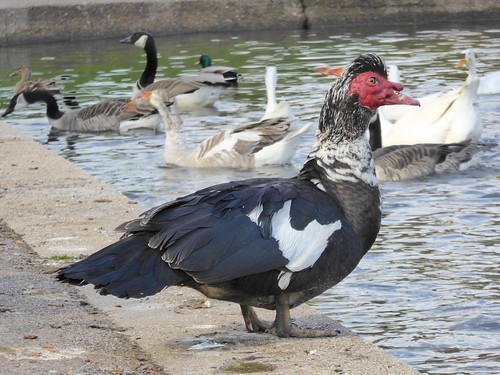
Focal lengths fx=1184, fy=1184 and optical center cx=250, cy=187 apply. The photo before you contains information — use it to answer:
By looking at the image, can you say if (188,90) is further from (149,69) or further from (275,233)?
(275,233)

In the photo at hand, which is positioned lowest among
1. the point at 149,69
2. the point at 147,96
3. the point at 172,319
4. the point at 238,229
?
the point at 149,69

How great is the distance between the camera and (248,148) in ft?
38.9

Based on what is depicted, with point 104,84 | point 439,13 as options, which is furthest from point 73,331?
point 439,13

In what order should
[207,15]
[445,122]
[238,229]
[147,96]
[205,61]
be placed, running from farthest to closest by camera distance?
[207,15]
[205,61]
[147,96]
[445,122]
[238,229]

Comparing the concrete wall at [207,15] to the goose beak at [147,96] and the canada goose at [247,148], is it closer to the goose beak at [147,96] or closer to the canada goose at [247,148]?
the goose beak at [147,96]

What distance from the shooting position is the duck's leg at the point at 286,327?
5469 mm

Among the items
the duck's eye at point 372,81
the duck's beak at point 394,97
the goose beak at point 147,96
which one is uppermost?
the duck's eye at point 372,81

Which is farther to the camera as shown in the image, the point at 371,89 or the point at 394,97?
the point at 394,97

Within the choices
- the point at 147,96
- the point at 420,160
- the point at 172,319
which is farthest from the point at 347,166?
the point at 147,96

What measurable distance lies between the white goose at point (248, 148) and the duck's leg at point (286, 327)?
20.4ft

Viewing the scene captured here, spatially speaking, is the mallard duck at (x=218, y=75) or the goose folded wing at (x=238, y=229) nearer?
the goose folded wing at (x=238, y=229)

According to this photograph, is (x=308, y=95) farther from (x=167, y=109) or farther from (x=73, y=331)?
(x=73, y=331)

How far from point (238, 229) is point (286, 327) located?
561mm

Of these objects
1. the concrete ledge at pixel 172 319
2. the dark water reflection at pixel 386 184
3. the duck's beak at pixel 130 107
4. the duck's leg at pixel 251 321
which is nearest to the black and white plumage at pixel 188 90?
the dark water reflection at pixel 386 184
